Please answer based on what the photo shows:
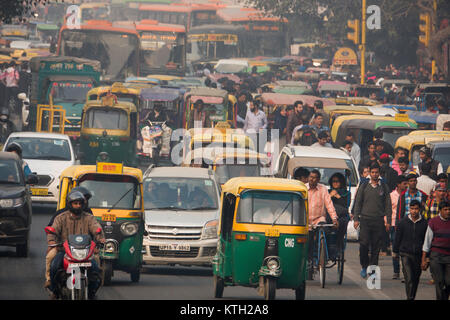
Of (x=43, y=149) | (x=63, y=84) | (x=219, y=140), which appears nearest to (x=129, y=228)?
(x=219, y=140)

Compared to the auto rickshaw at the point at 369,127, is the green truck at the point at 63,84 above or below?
above

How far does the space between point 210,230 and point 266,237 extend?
340cm

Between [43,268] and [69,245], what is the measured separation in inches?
196

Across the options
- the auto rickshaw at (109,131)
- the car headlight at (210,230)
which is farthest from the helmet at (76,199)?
the auto rickshaw at (109,131)

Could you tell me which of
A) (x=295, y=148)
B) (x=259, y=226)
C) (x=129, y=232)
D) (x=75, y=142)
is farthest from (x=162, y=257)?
(x=75, y=142)

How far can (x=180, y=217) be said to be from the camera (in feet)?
54.7

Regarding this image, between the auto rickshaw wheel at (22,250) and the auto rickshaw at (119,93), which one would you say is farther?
the auto rickshaw at (119,93)

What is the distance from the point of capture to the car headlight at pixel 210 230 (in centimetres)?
1650

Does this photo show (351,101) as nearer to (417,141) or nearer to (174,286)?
(417,141)

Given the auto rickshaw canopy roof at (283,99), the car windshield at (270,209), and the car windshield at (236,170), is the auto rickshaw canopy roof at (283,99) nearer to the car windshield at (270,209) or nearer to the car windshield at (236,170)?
the car windshield at (236,170)

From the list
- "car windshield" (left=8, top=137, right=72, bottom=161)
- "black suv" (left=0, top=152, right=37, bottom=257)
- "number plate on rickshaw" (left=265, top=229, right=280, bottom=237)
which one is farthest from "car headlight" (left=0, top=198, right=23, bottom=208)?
"car windshield" (left=8, top=137, right=72, bottom=161)

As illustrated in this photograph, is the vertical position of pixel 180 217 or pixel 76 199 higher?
pixel 76 199

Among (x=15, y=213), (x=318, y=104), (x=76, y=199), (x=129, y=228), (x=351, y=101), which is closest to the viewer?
(x=76, y=199)

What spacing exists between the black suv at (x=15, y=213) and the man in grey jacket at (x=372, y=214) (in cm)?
485
